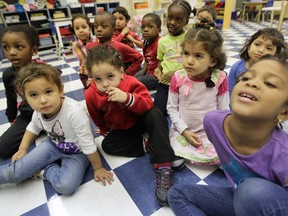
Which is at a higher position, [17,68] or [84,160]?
[17,68]

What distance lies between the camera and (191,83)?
2.89 ft

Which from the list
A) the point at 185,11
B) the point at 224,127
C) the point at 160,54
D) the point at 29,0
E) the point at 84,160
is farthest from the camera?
the point at 29,0

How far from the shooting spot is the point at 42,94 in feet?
2.36

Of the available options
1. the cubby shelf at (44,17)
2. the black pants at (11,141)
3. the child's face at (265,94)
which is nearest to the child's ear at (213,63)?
the child's face at (265,94)

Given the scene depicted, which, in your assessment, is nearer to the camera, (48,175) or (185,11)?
(48,175)

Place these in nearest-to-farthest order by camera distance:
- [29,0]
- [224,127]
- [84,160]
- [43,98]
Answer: [224,127], [43,98], [84,160], [29,0]

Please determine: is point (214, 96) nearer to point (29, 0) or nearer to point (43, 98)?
point (43, 98)

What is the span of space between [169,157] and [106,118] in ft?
1.10

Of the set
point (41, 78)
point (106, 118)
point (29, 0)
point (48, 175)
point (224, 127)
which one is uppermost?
point (29, 0)

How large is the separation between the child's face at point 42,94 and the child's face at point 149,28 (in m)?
0.91

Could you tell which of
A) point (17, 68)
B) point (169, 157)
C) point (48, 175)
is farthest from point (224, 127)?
point (17, 68)

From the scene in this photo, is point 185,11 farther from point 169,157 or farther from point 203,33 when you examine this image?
point 169,157

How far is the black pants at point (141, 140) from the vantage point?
79 cm

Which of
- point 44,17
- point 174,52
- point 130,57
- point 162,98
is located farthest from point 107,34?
point 44,17
